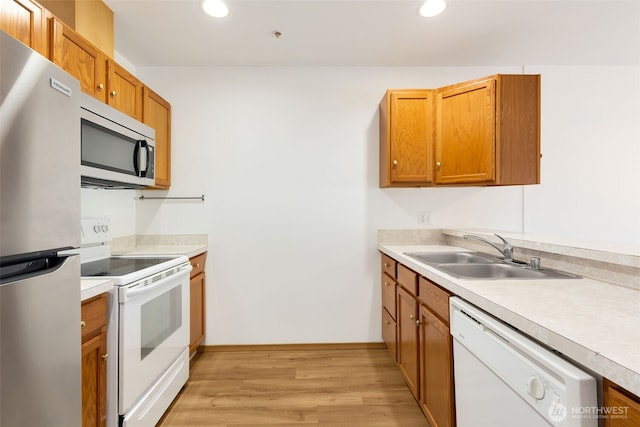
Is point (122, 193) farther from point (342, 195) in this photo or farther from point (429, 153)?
point (429, 153)

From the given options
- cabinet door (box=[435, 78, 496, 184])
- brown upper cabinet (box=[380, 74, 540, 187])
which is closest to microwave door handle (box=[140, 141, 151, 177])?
brown upper cabinet (box=[380, 74, 540, 187])

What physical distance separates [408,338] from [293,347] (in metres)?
1.15

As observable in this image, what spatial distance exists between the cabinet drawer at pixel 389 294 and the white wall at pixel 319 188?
14cm

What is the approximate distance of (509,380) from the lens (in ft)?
2.71

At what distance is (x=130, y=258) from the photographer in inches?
76.2

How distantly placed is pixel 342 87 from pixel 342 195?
0.99 m

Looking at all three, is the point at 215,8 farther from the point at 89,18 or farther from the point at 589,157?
the point at 589,157

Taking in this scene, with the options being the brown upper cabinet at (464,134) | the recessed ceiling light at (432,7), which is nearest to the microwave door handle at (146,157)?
the brown upper cabinet at (464,134)

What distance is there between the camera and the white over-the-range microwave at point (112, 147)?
1.42m

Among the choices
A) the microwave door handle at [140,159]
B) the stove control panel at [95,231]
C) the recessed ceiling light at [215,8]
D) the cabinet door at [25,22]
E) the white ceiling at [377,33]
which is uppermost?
the white ceiling at [377,33]

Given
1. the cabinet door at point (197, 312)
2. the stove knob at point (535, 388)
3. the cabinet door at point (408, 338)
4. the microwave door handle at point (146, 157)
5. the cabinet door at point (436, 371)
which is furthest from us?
the cabinet door at point (197, 312)

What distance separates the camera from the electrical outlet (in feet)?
8.54

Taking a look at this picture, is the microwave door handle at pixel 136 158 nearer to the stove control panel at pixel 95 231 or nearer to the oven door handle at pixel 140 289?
the stove control panel at pixel 95 231

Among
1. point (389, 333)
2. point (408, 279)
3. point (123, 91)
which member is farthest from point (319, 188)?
point (123, 91)
